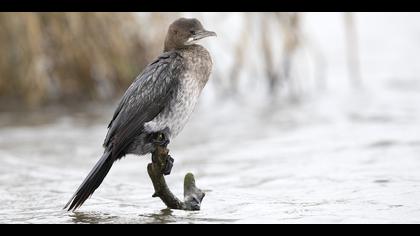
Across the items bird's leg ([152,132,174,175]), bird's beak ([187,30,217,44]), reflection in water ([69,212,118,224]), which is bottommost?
reflection in water ([69,212,118,224])

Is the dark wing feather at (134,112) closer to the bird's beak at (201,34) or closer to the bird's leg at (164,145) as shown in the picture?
the bird's leg at (164,145)

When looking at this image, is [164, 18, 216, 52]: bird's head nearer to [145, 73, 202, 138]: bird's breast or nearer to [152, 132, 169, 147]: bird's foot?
[145, 73, 202, 138]: bird's breast

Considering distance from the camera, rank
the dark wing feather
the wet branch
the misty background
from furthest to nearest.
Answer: the misty background < the dark wing feather < the wet branch

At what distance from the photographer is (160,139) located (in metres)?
5.22

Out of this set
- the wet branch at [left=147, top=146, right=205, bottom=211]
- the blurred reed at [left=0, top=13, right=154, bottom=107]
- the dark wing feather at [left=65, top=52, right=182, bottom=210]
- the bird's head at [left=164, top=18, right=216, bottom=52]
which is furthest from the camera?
the blurred reed at [left=0, top=13, right=154, bottom=107]

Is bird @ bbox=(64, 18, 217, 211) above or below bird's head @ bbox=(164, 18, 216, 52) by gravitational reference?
below

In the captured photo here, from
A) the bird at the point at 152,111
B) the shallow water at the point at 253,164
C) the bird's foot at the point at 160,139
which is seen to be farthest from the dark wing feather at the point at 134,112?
the shallow water at the point at 253,164

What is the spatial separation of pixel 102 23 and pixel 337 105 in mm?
2959

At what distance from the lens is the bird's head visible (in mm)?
5711

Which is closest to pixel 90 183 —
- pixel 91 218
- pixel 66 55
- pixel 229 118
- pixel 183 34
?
pixel 91 218

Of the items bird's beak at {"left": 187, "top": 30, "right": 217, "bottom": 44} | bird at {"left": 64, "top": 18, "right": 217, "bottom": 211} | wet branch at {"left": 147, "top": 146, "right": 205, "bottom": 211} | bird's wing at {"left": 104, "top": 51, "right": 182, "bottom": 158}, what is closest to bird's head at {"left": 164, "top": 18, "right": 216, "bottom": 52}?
bird's beak at {"left": 187, "top": 30, "right": 217, "bottom": 44}

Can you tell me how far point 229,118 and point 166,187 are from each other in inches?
201

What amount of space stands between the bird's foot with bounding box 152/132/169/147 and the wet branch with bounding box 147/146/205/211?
6 cm

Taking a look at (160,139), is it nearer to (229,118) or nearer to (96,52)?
(229,118)
